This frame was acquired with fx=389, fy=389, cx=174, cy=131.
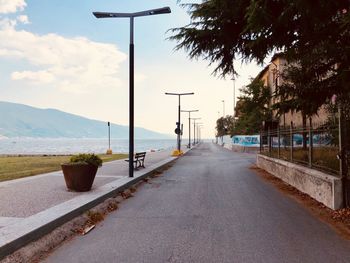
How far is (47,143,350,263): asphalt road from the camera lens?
5.52 meters

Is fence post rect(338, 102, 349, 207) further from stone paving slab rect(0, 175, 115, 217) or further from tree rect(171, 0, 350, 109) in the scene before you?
stone paving slab rect(0, 175, 115, 217)

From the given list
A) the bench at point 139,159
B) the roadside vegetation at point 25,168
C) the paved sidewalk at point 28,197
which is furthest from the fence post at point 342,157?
the roadside vegetation at point 25,168

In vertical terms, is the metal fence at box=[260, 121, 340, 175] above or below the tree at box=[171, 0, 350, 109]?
below

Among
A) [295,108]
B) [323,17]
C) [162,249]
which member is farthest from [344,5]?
[162,249]

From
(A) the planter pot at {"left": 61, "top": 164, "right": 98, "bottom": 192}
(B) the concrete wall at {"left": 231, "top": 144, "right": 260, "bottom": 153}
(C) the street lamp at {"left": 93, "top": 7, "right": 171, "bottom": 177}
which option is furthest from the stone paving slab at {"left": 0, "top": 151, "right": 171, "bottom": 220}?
(B) the concrete wall at {"left": 231, "top": 144, "right": 260, "bottom": 153}

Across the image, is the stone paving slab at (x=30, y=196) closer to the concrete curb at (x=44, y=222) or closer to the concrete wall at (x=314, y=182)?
the concrete curb at (x=44, y=222)

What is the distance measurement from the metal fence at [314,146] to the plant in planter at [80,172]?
632cm

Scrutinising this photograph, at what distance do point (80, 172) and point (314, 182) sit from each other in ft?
21.0

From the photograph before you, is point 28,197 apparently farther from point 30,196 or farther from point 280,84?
point 280,84

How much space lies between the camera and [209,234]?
22.1ft

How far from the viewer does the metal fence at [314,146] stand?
31.8 feet

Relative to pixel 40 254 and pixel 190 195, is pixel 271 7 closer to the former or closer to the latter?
pixel 190 195

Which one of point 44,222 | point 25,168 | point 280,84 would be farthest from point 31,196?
point 25,168

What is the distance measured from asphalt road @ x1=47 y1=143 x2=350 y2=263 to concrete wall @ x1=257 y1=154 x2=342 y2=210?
0.68 metres
